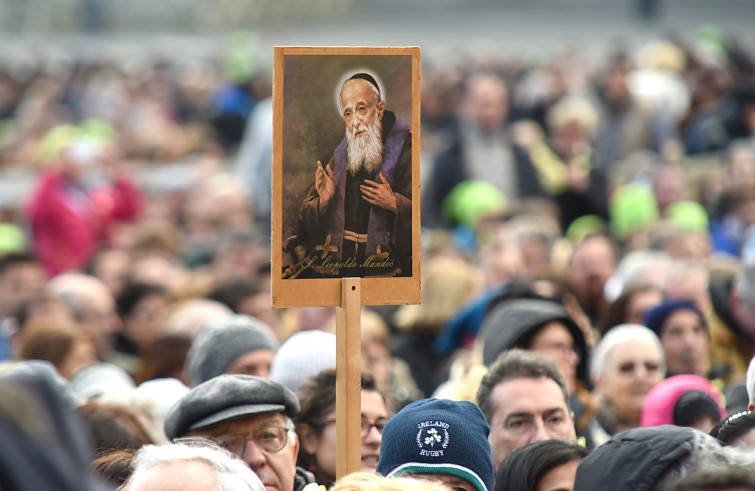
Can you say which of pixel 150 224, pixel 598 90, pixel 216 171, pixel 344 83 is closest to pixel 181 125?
pixel 216 171

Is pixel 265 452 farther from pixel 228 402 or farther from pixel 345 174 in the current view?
pixel 345 174

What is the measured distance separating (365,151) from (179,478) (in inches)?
50.0

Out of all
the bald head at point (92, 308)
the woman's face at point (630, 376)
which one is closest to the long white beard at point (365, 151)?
the woman's face at point (630, 376)

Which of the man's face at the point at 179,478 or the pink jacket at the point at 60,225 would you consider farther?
the pink jacket at the point at 60,225

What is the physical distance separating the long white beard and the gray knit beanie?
1.91m

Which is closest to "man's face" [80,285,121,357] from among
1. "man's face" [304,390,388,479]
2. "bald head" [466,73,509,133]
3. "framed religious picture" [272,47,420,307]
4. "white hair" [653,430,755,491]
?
"man's face" [304,390,388,479]

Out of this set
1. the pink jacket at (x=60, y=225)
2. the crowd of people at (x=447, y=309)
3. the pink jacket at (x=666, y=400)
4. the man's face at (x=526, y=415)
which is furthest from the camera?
the pink jacket at (x=60, y=225)

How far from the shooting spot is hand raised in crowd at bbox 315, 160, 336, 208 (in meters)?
4.50

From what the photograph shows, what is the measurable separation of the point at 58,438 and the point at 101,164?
1404 cm

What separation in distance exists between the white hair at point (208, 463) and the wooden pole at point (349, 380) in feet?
1.67

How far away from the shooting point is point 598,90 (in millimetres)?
19141

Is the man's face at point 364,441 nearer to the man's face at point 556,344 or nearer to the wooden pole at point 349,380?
the wooden pole at point 349,380

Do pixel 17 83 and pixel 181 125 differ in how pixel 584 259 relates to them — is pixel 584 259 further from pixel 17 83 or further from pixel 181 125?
pixel 17 83

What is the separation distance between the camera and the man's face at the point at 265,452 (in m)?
4.63
